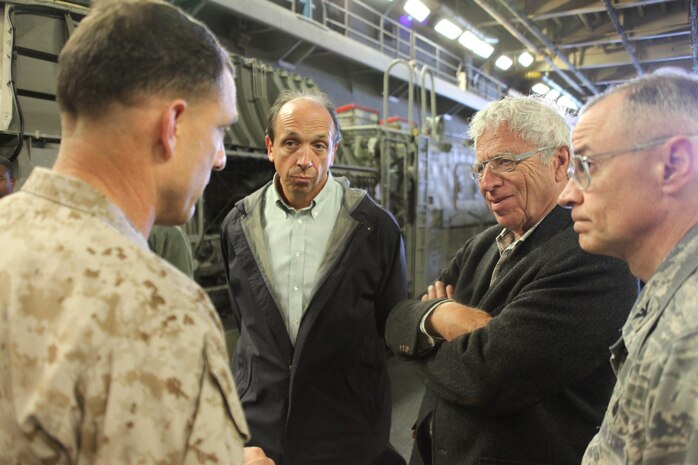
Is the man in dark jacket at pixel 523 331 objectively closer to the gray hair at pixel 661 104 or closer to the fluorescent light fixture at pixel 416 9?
the gray hair at pixel 661 104

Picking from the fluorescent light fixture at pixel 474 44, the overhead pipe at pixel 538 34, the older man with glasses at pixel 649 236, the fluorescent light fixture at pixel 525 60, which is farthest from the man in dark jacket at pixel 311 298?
the fluorescent light fixture at pixel 525 60

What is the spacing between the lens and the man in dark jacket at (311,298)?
5.82ft

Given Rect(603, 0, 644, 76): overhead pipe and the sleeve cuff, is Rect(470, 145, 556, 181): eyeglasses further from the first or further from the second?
Rect(603, 0, 644, 76): overhead pipe

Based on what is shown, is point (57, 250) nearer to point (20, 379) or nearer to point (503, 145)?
point (20, 379)

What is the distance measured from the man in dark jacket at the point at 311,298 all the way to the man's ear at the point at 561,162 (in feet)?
2.28

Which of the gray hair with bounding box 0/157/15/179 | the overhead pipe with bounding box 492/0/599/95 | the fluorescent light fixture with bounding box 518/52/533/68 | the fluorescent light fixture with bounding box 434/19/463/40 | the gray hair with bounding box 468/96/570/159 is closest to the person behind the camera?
the gray hair with bounding box 468/96/570/159

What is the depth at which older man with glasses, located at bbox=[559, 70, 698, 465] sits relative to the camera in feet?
2.59

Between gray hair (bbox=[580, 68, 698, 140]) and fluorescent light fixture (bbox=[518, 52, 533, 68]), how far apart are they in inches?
541

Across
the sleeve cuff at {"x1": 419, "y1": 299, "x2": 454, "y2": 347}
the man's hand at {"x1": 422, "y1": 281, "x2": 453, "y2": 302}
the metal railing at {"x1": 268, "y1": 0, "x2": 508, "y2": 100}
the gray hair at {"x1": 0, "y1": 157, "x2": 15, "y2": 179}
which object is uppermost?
the metal railing at {"x1": 268, "y1": 0, "x2": 508, "y2": 100}

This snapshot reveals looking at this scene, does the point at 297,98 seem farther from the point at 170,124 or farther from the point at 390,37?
the point at 390,37

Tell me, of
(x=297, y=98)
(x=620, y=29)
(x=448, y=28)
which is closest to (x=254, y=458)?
(x=297, y=98)

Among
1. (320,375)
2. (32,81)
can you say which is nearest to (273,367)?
(320,375)

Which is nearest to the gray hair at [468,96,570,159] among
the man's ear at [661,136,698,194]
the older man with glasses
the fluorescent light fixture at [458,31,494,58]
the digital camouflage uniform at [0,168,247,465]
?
the older man with glasses

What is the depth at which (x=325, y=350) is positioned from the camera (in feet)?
5.89
